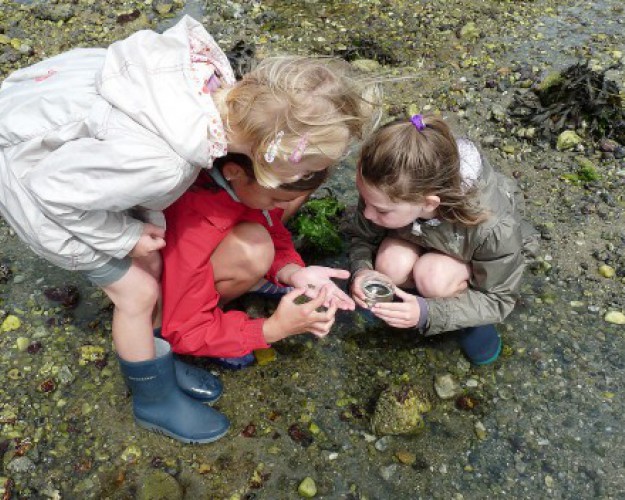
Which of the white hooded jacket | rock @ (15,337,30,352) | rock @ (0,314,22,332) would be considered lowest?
rock @ (15,337,30,352)

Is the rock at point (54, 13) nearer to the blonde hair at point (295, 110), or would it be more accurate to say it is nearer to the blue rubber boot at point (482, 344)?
the blonde hair at point (295, 110)

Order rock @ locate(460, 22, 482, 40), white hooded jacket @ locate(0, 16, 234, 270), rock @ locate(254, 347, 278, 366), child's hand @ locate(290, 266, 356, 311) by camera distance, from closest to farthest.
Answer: white hooded jacket @ locate(0, 16, 234, 270) < child's hand @ locate(290, 266, 356, 311) < rock @ locate(254, 347, 278, 366) < rock @ locate(460, 22, 482, 40)

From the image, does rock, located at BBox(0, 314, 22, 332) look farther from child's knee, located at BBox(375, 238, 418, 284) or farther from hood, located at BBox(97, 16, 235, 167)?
child's knee, located at BBox(375, 238, 418, 284)

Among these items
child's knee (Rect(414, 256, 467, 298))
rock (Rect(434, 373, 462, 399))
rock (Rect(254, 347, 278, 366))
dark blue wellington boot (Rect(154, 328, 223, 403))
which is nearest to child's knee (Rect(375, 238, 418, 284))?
child's knee (Rect(414, 256, 467, 298))

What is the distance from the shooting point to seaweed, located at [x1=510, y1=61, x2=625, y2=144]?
14.0ft

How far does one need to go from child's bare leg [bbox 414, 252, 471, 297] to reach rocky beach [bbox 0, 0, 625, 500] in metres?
0.32

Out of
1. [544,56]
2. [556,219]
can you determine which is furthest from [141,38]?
[544,56]

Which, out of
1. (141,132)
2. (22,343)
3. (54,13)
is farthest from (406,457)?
(54,13)

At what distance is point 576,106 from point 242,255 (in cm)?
282

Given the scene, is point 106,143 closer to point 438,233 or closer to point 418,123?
point 418,123

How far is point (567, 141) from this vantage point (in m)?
4.21

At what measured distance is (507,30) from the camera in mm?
5320

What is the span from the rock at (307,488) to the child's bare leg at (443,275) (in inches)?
41.6

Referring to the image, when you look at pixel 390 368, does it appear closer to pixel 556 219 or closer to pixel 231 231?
pixel 231 231
